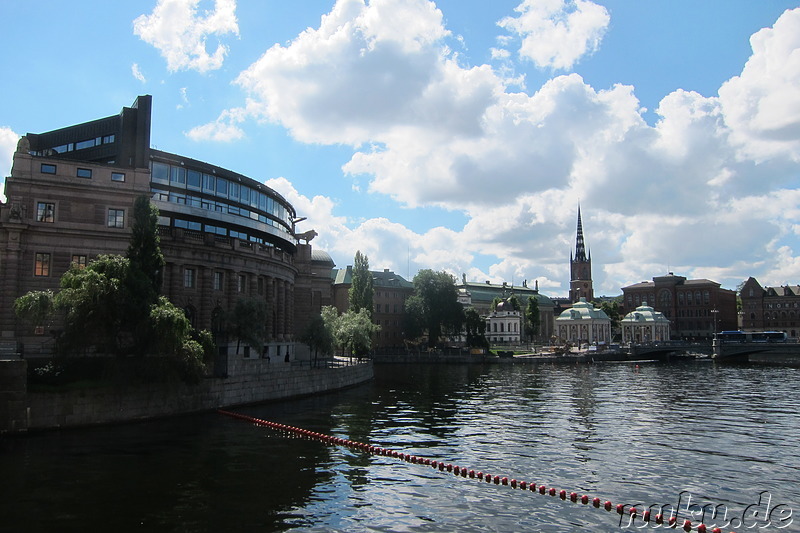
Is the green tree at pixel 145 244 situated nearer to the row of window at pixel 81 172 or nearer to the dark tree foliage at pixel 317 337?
the row of window at pixel 81 172

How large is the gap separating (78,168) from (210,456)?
111 feet

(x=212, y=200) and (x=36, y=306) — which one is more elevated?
(x=212, y=200)

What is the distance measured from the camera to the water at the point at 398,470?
2348 cm

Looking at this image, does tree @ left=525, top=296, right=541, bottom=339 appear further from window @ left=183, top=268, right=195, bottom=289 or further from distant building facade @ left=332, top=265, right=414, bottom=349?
window @ left=183, top=268, right=195, bottom=289

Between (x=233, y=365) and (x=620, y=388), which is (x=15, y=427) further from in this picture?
(x=620, y=388)

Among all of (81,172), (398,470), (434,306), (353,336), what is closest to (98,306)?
(81,172)

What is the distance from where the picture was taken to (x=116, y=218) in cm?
5672

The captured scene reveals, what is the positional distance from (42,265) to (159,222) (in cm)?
1835

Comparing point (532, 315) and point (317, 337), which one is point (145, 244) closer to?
point (317, 337)

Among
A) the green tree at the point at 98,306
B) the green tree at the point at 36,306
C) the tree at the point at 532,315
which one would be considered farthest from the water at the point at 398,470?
the tree at the point at 532,315

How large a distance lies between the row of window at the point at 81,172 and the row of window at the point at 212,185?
14493 millimetres

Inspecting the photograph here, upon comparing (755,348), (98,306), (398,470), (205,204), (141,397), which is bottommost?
(398,470)

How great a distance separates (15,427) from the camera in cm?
3850

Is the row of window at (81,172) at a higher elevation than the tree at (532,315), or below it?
higher
